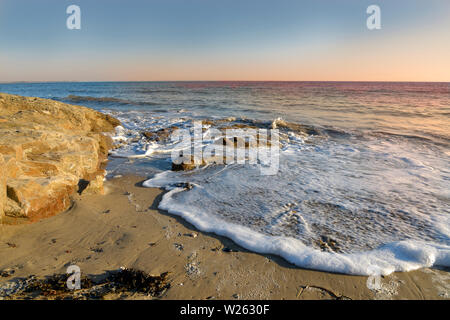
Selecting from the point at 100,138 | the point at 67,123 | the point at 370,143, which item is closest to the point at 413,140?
the point at 370,143

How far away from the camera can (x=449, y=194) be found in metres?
4.30

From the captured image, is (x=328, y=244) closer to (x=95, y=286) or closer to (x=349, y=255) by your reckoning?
(x=349, y=255)

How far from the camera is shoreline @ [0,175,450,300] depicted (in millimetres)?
2295

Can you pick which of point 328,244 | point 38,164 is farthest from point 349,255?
point 38,164

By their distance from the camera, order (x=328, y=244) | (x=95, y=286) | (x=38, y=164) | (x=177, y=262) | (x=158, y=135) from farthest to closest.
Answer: (x=158, y=135) → (x=38, y=164) → (x=328, y=244) → (x=177, y=262) → (x=95, y=286)

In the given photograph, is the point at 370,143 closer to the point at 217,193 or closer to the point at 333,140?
the point at 333,140

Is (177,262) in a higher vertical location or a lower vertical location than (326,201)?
lower

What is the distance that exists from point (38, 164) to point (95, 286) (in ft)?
8.46

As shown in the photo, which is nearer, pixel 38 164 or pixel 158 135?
pixel 38 164

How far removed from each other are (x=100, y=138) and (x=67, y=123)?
34.9 inches

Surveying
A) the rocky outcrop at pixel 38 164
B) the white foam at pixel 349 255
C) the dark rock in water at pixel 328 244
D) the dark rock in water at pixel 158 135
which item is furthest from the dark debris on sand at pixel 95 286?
the dark rock in water at pixel 158 135

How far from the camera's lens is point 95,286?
2.22 metres

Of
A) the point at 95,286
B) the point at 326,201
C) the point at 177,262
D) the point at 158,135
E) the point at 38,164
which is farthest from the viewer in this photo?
the point at 158,135
